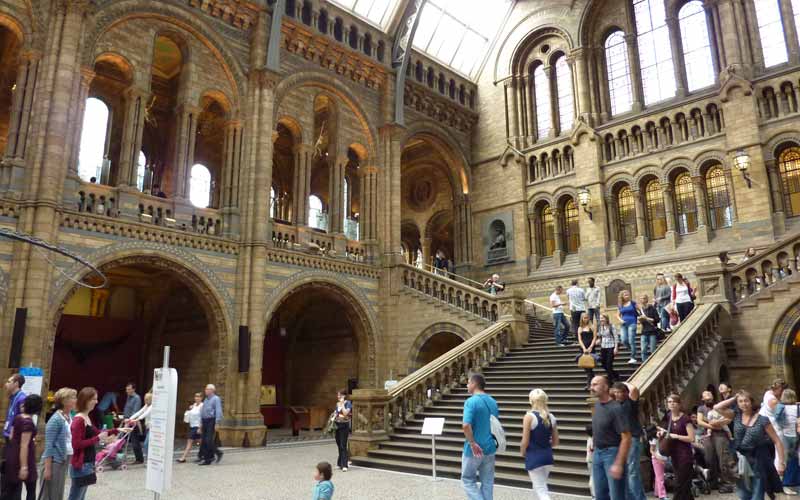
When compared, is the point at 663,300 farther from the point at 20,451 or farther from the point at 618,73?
the point at 20,451

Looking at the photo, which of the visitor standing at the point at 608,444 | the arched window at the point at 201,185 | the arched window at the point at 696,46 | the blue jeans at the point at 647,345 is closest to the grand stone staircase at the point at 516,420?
the blue jeans at the point at 647,345

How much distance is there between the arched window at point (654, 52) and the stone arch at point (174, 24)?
15727 millimetres

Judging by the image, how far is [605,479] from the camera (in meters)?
6.26

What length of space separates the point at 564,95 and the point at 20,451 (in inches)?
962

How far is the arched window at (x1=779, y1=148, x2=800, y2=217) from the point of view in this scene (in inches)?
754

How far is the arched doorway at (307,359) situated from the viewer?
23.5 metres

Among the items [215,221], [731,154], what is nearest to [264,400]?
[215,221]

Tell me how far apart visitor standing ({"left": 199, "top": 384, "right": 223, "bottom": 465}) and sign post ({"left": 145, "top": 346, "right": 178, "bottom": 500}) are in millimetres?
6610

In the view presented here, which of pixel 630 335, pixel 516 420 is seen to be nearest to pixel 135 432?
pixel 516 420

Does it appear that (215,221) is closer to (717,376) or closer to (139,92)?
(139,92)

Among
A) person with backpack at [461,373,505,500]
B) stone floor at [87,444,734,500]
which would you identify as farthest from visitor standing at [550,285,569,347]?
person with backpack at [461,373,505,500]

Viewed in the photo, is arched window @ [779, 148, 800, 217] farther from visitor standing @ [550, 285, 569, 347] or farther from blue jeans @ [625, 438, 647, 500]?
blue jeans @ [625, 438, 647, 500]

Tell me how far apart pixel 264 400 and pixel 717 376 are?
55.3ft

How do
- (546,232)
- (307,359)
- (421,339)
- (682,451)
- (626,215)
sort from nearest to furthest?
1. (682,451)
2. (421,339)
3. (626,215)
4. (307,359)
5. (546,232)
